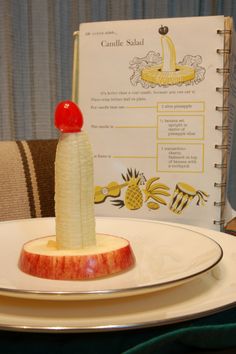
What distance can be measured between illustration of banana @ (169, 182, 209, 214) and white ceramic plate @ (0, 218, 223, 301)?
5.2 inches

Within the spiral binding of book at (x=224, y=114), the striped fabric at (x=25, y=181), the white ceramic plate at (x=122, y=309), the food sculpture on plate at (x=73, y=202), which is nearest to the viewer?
the white ceramic plate at (x=122, y=309)

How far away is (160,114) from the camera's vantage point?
61 cm

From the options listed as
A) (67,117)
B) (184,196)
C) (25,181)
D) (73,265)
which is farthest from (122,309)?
(25,181)

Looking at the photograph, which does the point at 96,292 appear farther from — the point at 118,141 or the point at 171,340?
the point at 118,141

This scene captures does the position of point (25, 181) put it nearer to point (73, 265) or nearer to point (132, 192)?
point (132, 192)

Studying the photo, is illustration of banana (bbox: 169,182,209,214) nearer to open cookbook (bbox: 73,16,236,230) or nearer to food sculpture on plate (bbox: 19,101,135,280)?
open cookbook (bbox: 73,16,236,230)

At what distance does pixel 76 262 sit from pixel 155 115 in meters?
0.33

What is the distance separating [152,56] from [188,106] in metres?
0.09

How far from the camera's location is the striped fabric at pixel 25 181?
703mm

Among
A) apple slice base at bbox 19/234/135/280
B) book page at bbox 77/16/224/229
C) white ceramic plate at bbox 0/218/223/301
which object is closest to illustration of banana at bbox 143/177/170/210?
book page at bbox 77/16/224/229

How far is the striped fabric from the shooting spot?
2.31ft

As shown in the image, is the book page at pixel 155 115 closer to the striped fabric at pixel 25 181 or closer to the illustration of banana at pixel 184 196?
the illustration of banana at pixel 184 196

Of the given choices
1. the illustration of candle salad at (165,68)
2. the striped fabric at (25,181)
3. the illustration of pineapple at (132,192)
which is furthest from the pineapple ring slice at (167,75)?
the striped fabric at (25,181)

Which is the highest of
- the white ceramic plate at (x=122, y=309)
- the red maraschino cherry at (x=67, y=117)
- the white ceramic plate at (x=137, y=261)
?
the red maraschino cherry at (x=67, y=117)
